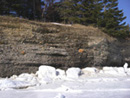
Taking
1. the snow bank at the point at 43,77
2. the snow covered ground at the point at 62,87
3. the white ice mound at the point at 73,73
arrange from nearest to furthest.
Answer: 1. the snow covered ground at the point at 62,87
2. the snow bank at the point at 43,77
3. the white ice mound at the point at 73,73

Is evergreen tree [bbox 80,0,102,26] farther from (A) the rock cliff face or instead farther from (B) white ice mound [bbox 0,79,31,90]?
(B) white ice mound [bbox 0,79,31,90]

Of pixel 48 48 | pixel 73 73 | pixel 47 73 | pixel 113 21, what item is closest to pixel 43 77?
pixel 47 73

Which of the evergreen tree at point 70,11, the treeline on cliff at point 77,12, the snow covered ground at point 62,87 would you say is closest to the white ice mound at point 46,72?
the snow covered ground at point 62,87

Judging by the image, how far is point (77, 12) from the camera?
14.5 m

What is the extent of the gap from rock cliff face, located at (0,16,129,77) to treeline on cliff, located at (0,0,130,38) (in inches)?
119

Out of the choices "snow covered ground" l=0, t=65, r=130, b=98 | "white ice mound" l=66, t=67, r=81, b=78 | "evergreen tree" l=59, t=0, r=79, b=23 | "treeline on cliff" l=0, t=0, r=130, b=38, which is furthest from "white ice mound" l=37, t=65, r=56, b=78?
"evergreen tree" l=59, t=0, r=79, b=23

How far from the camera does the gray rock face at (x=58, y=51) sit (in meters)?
6.57

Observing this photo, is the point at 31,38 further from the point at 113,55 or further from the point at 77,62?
the point at 113,55

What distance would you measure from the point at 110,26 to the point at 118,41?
1985mm

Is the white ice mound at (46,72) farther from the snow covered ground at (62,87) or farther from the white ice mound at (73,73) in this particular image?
the white ice mound at (73,73)

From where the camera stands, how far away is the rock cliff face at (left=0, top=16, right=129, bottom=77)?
6629 mm

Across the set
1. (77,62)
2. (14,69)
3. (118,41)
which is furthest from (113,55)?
(14,69)

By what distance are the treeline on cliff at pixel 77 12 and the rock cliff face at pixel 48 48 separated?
3.03 m

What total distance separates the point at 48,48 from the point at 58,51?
0.64m
